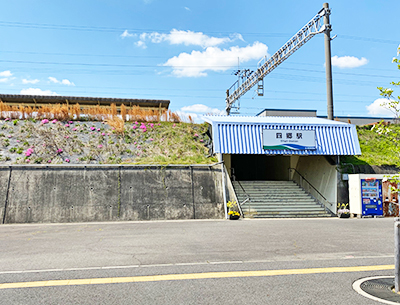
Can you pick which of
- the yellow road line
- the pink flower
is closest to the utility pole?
the yellow road line

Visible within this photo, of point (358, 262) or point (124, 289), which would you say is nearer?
point (124, 289)

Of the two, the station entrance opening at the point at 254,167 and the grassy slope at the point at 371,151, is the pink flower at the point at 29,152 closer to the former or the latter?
the station entrance opening at the point at 254,167

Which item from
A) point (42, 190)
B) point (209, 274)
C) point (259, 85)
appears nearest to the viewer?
point (209, 274)

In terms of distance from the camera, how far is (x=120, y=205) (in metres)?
17.3

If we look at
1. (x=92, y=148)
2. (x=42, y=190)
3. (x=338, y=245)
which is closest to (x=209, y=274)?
(x=338, y=245)

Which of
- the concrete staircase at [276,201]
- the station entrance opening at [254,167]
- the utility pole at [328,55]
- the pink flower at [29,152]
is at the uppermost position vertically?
the utility pole at [328,55]

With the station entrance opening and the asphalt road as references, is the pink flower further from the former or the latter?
the station entrance opening

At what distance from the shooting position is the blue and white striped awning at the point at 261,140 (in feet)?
62.6

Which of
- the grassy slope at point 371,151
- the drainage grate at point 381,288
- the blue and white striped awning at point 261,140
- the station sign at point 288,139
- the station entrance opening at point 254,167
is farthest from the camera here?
the station entrance opening at point 254,167

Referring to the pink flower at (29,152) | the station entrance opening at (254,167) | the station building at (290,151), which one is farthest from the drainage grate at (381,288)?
the station entrance opening at (254,167)

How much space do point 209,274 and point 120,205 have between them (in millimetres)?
11880

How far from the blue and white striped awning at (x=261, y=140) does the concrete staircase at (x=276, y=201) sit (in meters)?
3.05

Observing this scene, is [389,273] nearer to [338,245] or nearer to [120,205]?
[338,245]

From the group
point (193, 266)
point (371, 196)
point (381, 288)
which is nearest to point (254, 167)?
point (371, 196)
